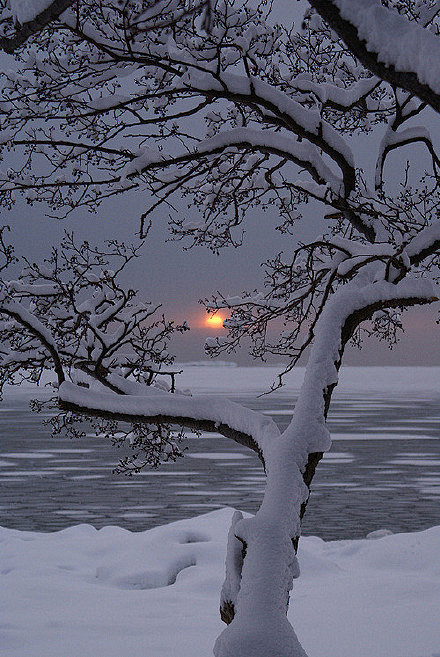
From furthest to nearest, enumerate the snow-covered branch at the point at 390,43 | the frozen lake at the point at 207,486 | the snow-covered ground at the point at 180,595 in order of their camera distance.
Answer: the frozen lake at the point at 207,486
the snow-covered ground at the point at 180,595
the snow-covered branch at the point at 390,43

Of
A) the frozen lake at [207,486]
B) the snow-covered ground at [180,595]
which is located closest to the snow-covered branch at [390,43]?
the snow-covered ground at [180,595]

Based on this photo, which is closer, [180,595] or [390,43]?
[390,43]

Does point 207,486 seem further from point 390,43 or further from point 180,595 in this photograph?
point 390,43

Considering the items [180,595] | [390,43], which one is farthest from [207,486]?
[390,43]

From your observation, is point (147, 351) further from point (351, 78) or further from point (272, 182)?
point (351, 78)

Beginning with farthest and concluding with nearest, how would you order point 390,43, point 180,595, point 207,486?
point 207,486, point 180,595, point 390,43

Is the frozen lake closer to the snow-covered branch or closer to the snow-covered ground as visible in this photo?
the snow-covered ground

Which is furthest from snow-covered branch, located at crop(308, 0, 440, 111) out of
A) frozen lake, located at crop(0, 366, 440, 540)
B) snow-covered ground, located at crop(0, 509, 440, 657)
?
frozen lake, located at crop(0, 366, 440, 540)

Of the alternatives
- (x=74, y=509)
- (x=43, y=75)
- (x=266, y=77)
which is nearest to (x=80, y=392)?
(x=43, y=75)

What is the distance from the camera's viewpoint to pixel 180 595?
12586 millimetres

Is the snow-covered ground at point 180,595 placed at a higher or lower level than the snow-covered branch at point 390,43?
lower

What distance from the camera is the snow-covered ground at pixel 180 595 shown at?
999 cm

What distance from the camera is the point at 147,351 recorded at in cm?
1004

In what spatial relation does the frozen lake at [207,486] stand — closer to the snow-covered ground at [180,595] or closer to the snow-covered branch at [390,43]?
the snow-covered ground at [180,595]
